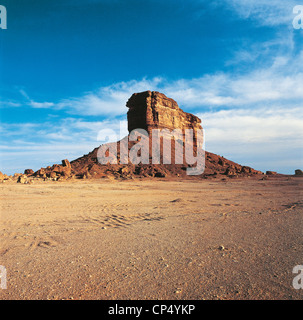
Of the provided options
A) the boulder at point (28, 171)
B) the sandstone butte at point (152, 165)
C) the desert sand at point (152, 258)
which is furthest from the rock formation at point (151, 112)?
the desert sand at point (152, 258)

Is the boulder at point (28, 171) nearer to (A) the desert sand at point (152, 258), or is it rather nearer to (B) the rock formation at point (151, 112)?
(B) the rock formation at point (151, 112)

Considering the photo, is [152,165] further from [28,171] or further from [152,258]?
[152,258]

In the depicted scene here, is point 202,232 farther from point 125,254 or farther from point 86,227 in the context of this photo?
point 86,227

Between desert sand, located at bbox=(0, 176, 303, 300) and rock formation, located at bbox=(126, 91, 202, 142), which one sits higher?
rock formation, located at bbox=(126, 91, 202, 142)

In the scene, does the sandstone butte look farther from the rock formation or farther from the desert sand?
the desert sand

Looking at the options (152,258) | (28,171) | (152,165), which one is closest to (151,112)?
(152,165)

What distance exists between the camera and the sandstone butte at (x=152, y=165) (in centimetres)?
3647

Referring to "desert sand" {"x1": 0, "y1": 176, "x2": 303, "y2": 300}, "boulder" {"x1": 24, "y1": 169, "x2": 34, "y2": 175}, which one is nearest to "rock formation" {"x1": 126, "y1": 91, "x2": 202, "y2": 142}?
"boulder" {"x1": 24, "y1": 169, "x2": 34, "y2": 175}

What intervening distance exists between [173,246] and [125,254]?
1.23m

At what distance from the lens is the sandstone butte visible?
36469 millimetres

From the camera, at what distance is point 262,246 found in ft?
16.5
